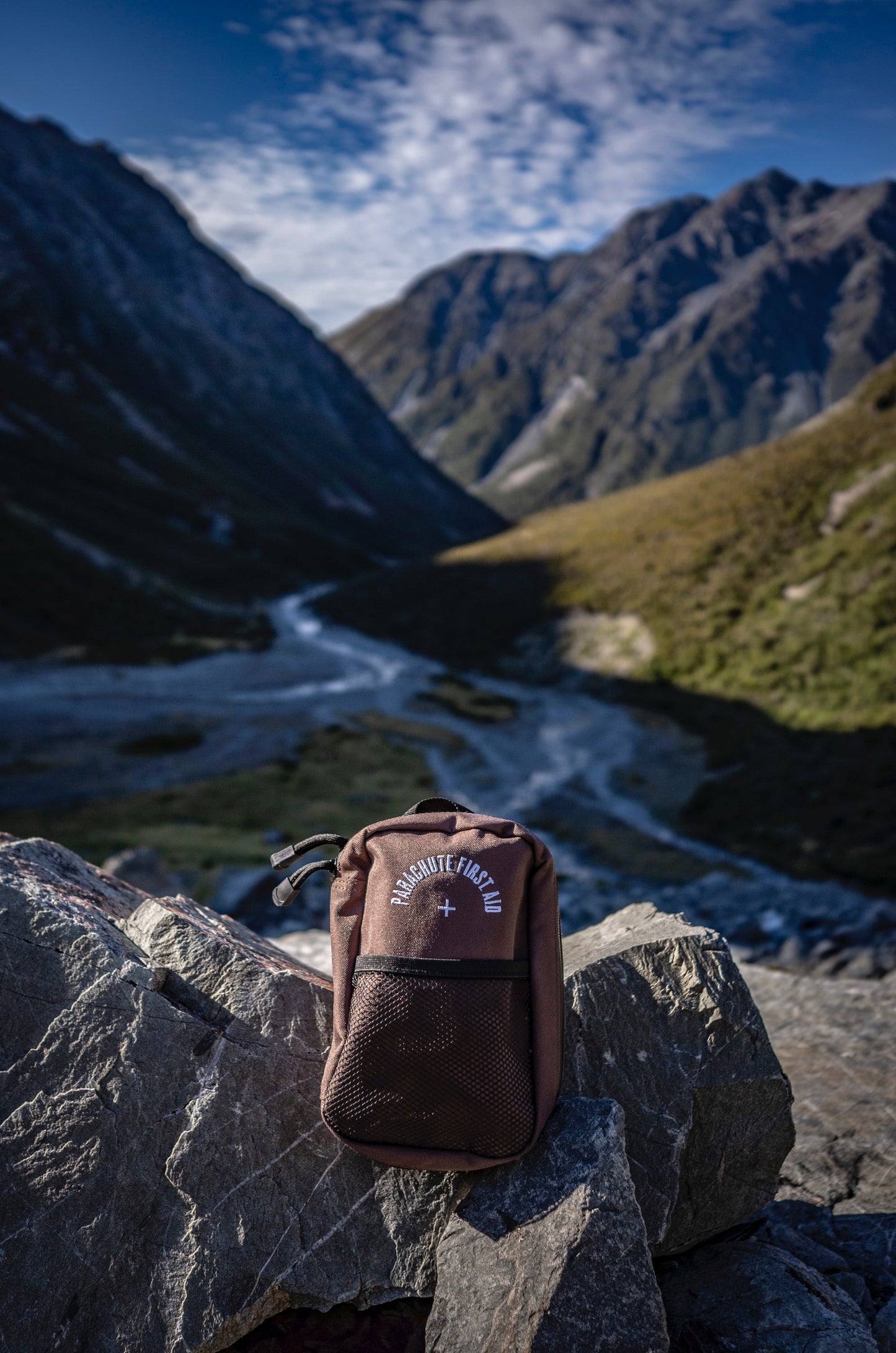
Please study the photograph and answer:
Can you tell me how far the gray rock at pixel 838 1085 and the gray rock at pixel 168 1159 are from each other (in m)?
3.22

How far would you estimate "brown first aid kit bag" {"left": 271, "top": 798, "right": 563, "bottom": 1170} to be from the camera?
169 inches

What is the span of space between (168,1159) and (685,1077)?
3.18m

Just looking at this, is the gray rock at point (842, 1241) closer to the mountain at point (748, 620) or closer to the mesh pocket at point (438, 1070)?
the mesh pocket at point (438, 1070)

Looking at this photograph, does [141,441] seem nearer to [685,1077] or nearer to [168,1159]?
[168,1159]

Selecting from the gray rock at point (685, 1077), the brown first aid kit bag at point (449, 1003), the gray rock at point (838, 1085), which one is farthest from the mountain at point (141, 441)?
the gray rock at point (685, 1077)

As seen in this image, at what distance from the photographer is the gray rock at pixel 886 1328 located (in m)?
4.12

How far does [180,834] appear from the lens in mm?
28766

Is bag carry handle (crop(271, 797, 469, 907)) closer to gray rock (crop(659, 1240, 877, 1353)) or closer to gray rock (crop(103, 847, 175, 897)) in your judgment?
gray rock (crop(659, 1240, 877, 1353))

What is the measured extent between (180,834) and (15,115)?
22154cm

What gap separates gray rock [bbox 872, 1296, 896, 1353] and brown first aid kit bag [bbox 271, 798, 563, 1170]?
2170 mm

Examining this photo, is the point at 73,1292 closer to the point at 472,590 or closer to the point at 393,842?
the point at 393,842

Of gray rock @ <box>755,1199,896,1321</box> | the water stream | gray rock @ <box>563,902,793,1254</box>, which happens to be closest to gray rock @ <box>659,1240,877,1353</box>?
gray rock @ <box>563,902,793,1254</box>

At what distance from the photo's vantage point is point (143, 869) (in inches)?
936

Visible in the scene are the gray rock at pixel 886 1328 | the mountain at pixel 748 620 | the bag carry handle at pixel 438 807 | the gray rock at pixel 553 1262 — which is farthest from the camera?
the mountain at pixel 748 620
